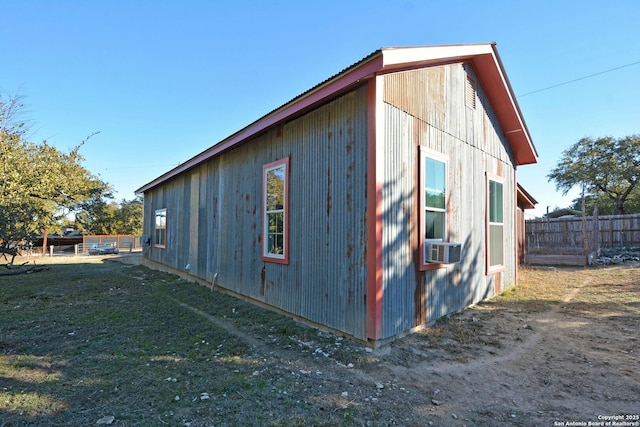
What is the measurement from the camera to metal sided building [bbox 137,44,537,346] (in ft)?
12.6

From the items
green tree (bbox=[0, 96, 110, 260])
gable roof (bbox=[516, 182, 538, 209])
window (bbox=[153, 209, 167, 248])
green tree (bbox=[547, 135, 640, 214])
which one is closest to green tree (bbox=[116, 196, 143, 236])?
green tree (bbox=[0, 96, 110, 260])

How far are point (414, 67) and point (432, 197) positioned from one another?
192 centimetres

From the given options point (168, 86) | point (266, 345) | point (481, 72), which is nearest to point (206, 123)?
point (168, 86)

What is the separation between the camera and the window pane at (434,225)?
4.68 metres

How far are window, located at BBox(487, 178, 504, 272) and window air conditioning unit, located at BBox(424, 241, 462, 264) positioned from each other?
2451 mm

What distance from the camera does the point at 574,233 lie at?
47.1 ft

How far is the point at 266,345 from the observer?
12.7 feet

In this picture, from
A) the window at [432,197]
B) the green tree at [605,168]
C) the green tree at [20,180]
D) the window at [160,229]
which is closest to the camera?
the window at [432,197]

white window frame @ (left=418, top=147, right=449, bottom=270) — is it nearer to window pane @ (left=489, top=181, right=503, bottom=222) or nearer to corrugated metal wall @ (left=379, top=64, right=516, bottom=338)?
corrugated metal wall @ (left=379, top=64, right=516, bottom=338)

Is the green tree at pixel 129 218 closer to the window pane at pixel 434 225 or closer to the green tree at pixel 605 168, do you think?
the window pane at pixel 434 225

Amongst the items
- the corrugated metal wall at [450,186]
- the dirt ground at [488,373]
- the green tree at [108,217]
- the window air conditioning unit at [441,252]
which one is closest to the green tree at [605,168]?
the corrugated metal wall at [450,186]

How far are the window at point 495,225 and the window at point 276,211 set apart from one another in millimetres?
4268

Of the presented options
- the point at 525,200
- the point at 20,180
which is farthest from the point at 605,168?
the point at 20,180

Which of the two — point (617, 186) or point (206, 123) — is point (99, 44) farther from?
point (617, 186)
